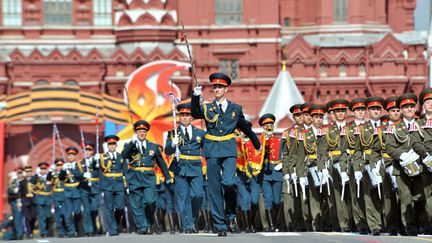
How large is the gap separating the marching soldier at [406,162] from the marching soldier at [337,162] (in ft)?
6.34

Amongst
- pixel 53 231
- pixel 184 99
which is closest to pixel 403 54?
pixel 184 99

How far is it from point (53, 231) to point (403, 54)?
27.2 m

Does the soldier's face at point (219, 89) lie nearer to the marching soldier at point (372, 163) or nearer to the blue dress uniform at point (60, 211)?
the marching soldier at point (372, 163)

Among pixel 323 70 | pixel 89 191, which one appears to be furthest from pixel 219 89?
pixel 323 70

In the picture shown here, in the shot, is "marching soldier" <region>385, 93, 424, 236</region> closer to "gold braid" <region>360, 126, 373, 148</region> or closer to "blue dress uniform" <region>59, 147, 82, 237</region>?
"gold braid" <region>360, 126, 373, 148</region>

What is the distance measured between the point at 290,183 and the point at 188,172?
1.73 metres

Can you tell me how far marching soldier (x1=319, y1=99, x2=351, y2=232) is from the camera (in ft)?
79.6

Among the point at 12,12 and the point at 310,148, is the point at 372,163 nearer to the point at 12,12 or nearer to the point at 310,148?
the point at 310,148

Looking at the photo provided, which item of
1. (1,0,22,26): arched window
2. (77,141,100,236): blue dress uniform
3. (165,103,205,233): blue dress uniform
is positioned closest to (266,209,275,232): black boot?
(165,103,205,233): blue dress uniform

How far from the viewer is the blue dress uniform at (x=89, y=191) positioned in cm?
3328

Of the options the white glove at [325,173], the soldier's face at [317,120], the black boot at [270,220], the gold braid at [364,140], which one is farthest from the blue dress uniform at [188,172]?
the gold braid at [364,140]

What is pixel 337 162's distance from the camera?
960 inches

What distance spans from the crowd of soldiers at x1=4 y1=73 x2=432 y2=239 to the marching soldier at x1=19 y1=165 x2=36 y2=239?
274 inches

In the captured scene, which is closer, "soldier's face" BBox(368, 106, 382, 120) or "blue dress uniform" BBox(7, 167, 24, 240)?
"soldier's face" BBox(368, 106, 382, 120)
